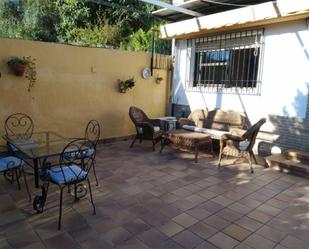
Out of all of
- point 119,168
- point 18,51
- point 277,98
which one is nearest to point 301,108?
point 277,98

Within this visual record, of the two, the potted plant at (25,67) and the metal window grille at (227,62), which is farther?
the metal window grille at (227,62)

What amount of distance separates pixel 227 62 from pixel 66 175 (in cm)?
447

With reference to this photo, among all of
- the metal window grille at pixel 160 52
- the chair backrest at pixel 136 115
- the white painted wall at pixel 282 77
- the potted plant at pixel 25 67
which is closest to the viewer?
the potted plant at pixel 25 67

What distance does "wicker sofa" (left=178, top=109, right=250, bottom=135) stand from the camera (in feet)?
17.3

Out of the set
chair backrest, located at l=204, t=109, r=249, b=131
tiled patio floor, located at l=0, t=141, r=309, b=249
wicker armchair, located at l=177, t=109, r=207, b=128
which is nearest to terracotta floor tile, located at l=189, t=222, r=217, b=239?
tiled patio floor, located at l=0, t=141, r=309, b=249

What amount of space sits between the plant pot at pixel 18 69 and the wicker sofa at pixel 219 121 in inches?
129

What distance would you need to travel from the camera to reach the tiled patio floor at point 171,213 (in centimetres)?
239

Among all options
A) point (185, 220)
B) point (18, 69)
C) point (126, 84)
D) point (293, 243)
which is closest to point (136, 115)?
point (126, 84)

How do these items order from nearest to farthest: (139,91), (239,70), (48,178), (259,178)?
1. (48,178)
2. (259,178)
3. (239,70)
4. (139,91)

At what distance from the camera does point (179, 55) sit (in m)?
6.82

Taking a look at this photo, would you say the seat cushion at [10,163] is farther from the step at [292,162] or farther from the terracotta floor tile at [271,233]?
the step at [292,162]

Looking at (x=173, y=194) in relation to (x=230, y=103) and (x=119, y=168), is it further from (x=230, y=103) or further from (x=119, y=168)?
(x=230, y=103)

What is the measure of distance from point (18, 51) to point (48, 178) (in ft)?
9.63

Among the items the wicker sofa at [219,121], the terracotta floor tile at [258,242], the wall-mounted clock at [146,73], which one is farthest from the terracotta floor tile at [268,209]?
the wall-mounted clock at [146,73]
